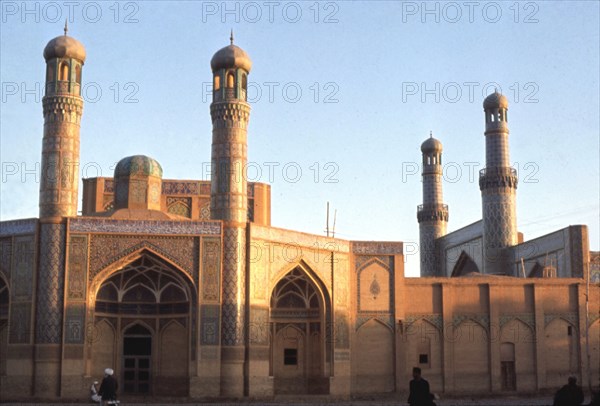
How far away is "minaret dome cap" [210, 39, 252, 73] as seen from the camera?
24469mm

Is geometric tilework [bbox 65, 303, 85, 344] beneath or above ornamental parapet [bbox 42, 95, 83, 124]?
beneath

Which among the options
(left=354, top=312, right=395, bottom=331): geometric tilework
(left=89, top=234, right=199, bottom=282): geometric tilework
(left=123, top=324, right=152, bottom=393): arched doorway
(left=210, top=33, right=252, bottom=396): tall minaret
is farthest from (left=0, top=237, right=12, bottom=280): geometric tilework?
(left=354, top=312, right=395, bottom=331): geometric tilework

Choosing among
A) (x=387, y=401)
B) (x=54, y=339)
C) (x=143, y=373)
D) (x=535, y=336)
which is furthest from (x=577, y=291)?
(x=54, y=339)

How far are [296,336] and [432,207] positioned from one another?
1493 cm

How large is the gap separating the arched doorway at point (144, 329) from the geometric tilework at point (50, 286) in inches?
64.2

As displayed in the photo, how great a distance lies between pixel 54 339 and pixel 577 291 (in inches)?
585

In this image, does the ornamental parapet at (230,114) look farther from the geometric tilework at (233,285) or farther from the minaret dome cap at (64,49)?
the minaret dome cap at (64,49)

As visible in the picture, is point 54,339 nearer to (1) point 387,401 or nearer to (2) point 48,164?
(2) point 48,164

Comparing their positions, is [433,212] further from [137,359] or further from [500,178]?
[137,359]

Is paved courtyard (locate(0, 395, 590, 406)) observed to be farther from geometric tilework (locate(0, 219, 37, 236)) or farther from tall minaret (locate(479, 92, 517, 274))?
tall minaret (locate(479, 92, 517, 274))

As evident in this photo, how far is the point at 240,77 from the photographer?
80.9 feet

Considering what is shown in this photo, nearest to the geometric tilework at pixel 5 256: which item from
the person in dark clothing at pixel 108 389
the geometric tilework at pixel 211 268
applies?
the geometric tilework at pixel 211 268

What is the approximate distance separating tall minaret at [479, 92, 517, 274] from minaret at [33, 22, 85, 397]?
16243 mm

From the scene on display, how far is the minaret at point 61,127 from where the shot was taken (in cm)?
2298
